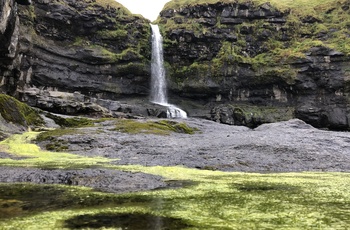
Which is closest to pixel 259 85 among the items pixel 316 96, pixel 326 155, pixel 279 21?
pixel 316 96

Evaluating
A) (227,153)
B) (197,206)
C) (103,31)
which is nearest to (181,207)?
(197,206)

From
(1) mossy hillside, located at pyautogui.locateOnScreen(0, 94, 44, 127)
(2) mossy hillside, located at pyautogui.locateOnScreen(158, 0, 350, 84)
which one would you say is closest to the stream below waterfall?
(1) mossy hillside, located at pyautogui.locateOnScreen(0, 94, 44, 127)

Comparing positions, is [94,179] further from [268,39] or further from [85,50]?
[268,39]

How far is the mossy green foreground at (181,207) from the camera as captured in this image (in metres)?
6.10

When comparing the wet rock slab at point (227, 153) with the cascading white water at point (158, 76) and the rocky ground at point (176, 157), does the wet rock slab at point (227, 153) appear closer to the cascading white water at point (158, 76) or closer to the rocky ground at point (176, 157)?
the rocky ground at point (176, 157)

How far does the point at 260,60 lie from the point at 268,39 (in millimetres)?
9173

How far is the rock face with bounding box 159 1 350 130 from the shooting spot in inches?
3036

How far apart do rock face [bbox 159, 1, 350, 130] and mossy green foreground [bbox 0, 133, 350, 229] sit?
216 ft

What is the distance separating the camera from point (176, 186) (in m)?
11.0

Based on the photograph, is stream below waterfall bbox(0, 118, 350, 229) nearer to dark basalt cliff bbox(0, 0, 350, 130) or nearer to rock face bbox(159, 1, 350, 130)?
dark basalt cliff bbox(0, 0, 350, 130)

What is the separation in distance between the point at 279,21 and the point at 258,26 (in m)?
6.52

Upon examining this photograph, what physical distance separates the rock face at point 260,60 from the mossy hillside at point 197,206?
66010mm

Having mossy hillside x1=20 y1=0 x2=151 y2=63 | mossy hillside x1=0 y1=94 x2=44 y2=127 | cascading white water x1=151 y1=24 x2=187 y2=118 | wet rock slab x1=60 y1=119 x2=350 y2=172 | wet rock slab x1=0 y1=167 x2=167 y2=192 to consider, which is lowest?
wet rock slab x1=0 y1=167 x2=167 y2=192

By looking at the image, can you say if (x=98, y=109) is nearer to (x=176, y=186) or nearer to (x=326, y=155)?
(x=326, y=155)
